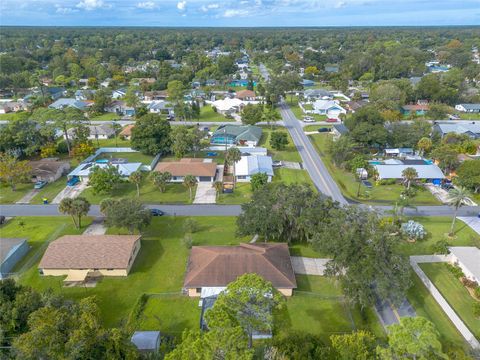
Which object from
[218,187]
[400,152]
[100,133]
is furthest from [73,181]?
[400,152]

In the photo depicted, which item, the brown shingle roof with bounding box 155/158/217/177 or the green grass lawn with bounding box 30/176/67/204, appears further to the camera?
the brown shingle roof with bounding box 155/158/217/177

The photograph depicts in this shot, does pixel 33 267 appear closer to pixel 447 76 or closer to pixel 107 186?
pixel 107 186

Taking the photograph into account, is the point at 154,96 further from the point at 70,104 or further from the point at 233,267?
the point at 233,267

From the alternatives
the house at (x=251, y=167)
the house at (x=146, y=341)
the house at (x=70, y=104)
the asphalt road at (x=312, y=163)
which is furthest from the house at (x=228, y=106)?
the house at (x=146, y=341)

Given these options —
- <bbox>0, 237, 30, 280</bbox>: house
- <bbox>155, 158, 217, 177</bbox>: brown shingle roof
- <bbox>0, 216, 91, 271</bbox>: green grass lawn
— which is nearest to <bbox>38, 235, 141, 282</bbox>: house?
<bbox>0, 237, 30, 280</bbox>: house

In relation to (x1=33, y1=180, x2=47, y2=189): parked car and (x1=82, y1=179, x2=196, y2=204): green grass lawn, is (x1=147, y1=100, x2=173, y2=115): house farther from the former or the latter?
(x1=82, y1=179, x2=196, y2=204): green grass lawn
